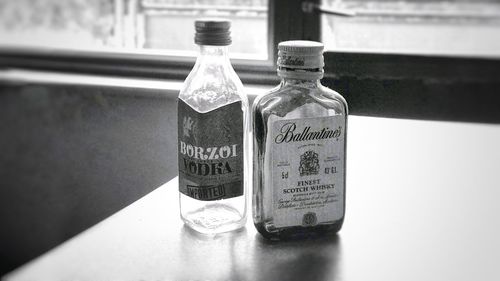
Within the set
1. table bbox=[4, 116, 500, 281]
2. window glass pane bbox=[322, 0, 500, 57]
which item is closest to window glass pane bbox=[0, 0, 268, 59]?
window glass pane bbox=[322, 0, 500, 57]

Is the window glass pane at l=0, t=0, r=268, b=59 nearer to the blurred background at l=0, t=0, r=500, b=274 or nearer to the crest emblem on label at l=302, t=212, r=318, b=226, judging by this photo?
the blurred background at l=0, t=0, r=500, b=274

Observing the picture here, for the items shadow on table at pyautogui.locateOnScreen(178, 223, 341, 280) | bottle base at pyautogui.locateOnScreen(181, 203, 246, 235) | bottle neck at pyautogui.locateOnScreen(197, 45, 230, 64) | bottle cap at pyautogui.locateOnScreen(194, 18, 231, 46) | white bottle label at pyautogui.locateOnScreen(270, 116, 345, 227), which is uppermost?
bottle cap at pyautogui.locateOnScreen(194, 18, 231, 46)

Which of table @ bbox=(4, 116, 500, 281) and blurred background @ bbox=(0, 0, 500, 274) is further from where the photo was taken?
blurred background @ bbox=(0, 0, 500, 274)

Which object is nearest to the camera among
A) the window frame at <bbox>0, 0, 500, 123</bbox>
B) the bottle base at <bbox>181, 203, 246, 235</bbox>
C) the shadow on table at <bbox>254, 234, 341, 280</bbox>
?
the shadow on table at <bbox>254, 234, 341, 280</bbox>

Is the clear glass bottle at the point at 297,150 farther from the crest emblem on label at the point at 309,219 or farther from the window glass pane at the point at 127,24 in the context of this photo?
the window glass pane at the point at 127,24

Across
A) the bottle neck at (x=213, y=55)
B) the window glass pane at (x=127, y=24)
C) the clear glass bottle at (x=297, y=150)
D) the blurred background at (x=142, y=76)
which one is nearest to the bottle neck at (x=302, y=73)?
the clear glass bottle at (x=297, y=150)

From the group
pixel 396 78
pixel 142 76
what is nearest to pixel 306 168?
pixel 396 78

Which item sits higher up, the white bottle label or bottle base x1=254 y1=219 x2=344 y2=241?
the white bottle label

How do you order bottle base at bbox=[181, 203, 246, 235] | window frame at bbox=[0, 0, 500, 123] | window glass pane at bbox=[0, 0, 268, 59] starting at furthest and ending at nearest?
window glass pane at bbox=[0, 0, 268, 59], window frame at bbox=[0, 0, 500, 123], bottle base at bbox=[181, 203, 246, 235]

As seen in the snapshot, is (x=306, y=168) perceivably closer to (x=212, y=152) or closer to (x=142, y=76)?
(x=212, y=152)
